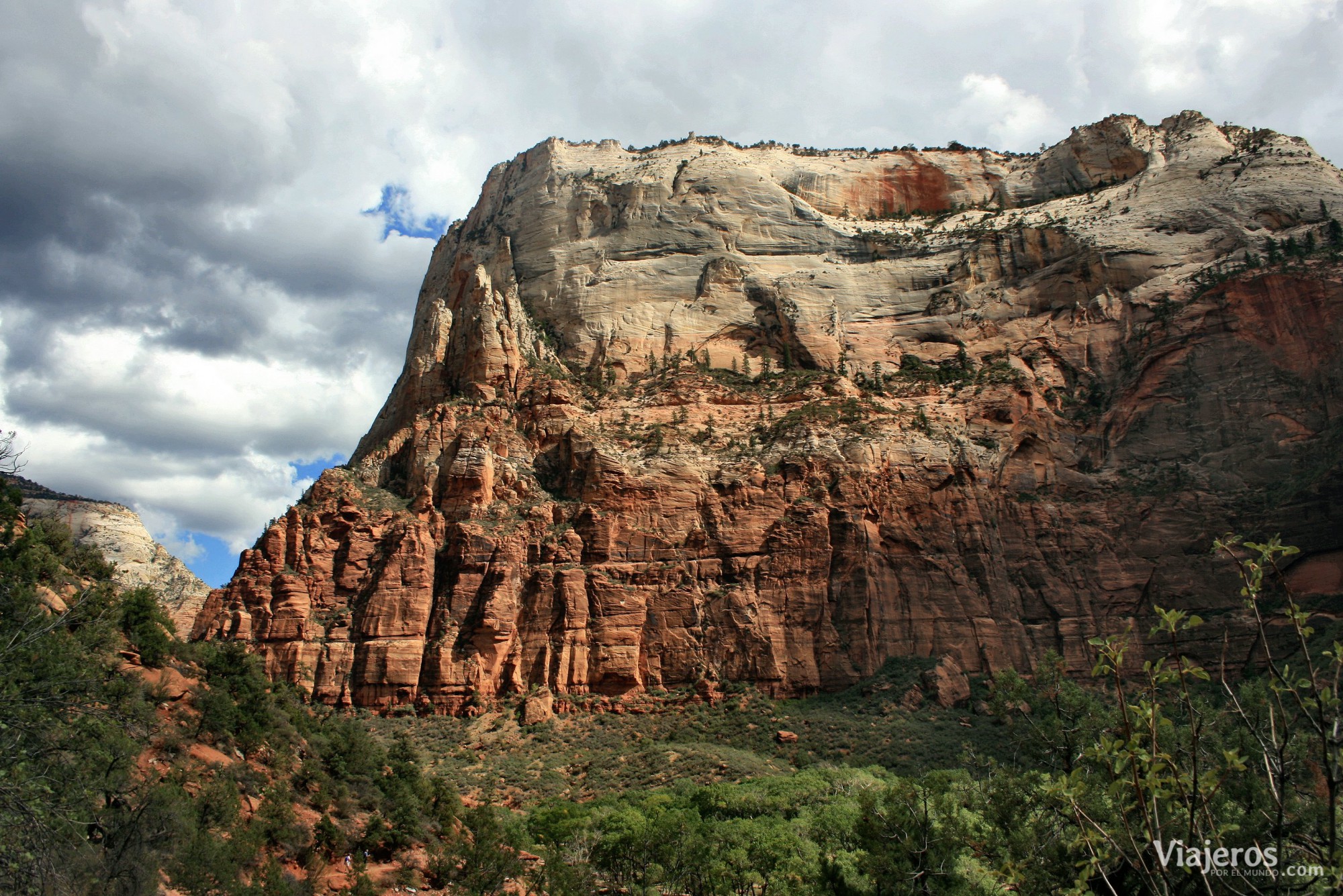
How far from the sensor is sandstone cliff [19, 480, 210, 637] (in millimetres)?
59281

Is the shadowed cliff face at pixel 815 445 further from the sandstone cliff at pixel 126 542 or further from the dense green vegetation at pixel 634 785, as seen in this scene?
the sandstone cliff at pixel 126 542

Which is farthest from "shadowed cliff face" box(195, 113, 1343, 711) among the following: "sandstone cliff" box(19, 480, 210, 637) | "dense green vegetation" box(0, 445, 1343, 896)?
"sandstone cliff" box(19, 480, 210, 637)

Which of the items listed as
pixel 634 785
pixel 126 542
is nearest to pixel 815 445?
pixel 634 785

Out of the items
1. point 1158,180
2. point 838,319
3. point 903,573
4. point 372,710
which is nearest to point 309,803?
point 372,710

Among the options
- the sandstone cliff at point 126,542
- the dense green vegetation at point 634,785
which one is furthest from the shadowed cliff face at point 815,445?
the sandstone cliff at point 126,542

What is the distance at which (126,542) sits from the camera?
208 ft

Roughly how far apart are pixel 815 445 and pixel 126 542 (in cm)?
5103

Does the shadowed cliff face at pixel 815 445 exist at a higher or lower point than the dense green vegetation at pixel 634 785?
higher

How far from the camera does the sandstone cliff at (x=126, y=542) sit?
59.3 meters

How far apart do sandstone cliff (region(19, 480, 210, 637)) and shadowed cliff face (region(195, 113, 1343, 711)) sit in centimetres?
1482

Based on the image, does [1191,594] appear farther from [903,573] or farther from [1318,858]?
[1318,858]

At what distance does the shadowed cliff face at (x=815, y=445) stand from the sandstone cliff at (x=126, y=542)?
1482 cm

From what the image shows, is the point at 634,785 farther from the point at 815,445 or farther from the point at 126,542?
the point at 126,542

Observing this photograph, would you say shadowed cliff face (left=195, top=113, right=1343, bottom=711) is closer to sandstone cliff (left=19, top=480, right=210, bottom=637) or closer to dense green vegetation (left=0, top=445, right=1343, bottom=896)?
dense green vegetation (left=0, top=445, right=1343, bottom=896)
